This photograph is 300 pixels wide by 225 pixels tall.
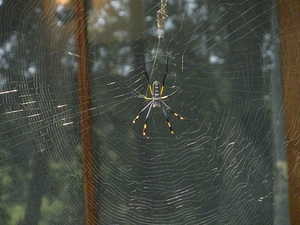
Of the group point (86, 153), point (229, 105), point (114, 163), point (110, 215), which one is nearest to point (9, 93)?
point (86, 153)

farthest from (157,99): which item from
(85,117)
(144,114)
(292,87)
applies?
(292,87)

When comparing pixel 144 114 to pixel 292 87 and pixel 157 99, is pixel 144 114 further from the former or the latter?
pixel 292 87

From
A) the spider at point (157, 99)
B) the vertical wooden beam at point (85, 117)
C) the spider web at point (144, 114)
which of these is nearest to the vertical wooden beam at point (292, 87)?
the spider web at point (144, 114)

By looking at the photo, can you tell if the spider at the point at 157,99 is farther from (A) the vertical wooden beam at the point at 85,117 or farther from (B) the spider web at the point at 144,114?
(A) the vertical wooden beam at the point at 85,117

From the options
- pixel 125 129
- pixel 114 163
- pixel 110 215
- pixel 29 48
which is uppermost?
pixel 29 48

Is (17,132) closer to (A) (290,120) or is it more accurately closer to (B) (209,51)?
(B) (209,51)

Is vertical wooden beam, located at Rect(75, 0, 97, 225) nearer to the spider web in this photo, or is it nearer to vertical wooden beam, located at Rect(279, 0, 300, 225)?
the spider web

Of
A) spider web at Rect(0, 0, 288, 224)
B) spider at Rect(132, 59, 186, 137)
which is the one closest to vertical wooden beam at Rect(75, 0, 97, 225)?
spider web at Rect(0, 0, 288, 224)
